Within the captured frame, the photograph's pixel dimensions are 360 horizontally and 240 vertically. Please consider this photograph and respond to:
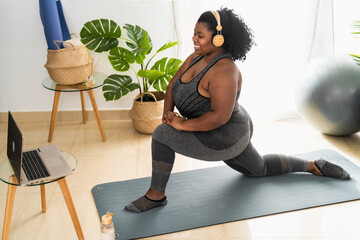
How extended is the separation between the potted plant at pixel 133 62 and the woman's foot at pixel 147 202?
0.97 m

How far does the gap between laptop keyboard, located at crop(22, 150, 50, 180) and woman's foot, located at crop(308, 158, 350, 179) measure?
1.60m

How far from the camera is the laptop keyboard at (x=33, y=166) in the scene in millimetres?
2104

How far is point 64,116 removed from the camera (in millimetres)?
3771

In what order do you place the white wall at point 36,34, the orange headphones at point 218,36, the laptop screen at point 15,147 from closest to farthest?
the laptop screen at point 15,147
the orange headphones at point 218,36
the white wall at point 36,34

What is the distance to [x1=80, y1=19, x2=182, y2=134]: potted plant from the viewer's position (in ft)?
10.6

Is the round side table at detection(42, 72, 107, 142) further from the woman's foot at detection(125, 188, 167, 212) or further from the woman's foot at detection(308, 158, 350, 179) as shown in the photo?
the woman's foot at detection(308, 158, 350, 179)

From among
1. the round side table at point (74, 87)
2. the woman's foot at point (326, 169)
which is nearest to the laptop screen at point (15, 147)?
the round side table at point (74, 87)

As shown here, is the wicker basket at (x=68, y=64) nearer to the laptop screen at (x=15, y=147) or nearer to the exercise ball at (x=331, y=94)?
the laptop screen at (x=15, y=147)

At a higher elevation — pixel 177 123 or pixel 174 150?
pixel 177 123

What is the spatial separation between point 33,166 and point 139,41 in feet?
4.70

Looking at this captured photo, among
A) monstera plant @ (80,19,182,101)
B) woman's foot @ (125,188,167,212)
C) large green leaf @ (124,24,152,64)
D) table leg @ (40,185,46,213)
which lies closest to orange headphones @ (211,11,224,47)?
woman's foot @ (125,188,167,212)

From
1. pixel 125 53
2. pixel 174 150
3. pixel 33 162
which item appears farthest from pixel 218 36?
pixel 125 53

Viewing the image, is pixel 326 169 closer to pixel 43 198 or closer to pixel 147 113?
pixel 147 113

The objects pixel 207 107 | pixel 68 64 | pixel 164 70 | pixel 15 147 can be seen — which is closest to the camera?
pixel 15 147
